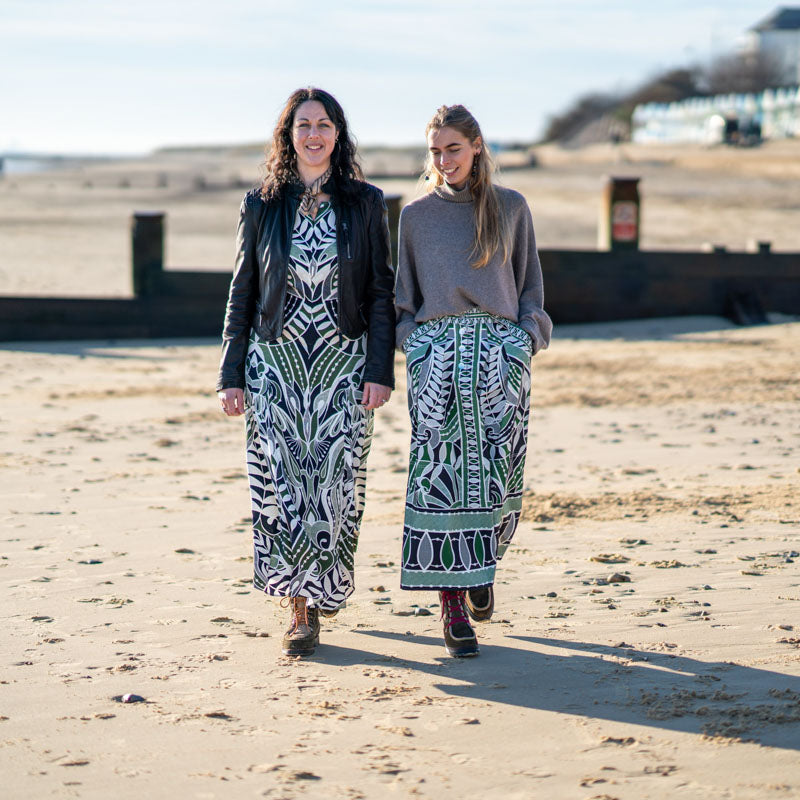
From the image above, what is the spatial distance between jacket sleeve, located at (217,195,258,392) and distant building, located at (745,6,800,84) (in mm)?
105238

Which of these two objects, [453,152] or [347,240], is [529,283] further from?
[347,240]

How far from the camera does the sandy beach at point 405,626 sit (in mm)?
3252

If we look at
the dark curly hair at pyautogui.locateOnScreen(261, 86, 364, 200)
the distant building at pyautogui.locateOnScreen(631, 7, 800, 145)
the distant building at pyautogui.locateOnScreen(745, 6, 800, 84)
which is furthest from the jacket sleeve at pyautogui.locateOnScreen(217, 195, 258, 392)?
the distant building at pyautogui.locateOnScreen(745, 6, 800, 84)

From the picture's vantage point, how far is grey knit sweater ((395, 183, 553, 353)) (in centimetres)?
415

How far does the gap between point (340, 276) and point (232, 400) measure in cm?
57

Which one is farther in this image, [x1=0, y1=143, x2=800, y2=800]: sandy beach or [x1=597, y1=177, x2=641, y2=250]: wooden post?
[x1=597, y1=177, x2=641, y2=250]: wooden post

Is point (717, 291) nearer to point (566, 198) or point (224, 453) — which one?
point (224, 453)

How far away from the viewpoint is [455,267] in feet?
13.6

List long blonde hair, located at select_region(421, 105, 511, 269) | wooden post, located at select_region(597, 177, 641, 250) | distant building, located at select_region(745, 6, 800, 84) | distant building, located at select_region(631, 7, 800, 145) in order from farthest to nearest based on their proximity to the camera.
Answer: distant building, located at select_region(745, 6, 800, 84), distant building, located at select_region(631, 7, 800, 145), wooden post, located at select_region(597, 177, 641, 250), long blonde hair, located at select_region(421, 105, 511, 269)

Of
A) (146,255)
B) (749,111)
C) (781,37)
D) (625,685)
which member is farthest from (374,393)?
(781,37)

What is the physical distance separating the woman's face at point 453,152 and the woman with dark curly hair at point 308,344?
27 centimetres

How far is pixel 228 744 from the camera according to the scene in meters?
3.40

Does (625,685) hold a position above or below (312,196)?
below

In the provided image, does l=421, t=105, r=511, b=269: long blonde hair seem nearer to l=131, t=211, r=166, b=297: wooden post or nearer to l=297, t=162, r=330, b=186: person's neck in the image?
l=297, t=162, r=330, b=186: person's neck
